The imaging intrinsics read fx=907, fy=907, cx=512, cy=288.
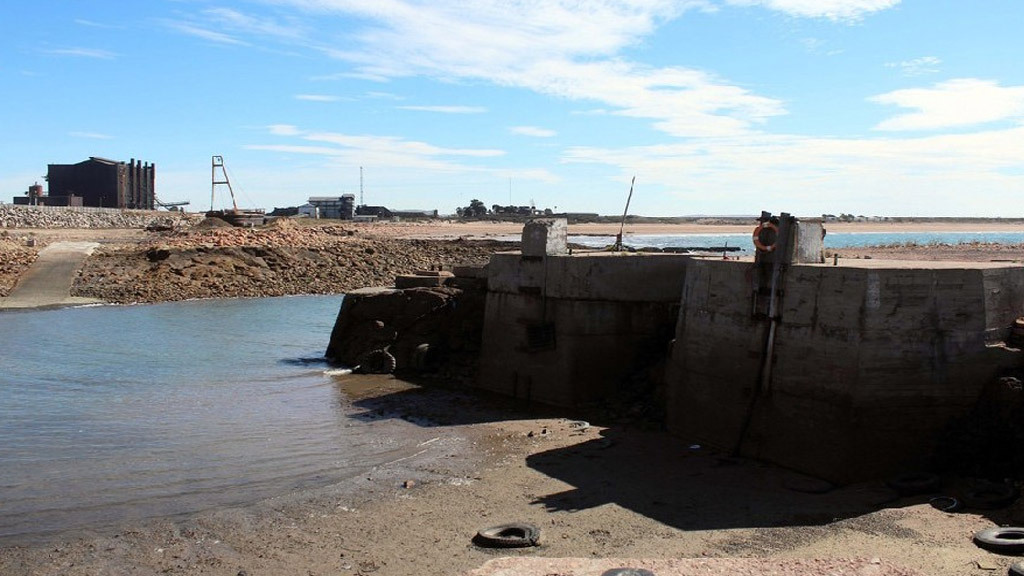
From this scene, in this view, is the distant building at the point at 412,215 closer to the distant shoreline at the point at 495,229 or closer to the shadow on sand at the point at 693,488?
the distant shoreline at the point at 495,229

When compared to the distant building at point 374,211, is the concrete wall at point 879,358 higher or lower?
lower

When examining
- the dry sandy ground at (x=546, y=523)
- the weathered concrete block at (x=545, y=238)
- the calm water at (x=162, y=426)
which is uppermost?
the weathered concrete block at (x=545, y=238)

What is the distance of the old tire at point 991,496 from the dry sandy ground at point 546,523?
0.15 meters

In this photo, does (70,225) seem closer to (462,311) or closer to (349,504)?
(462,311)

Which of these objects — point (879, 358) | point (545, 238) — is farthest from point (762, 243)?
point (545, 238)

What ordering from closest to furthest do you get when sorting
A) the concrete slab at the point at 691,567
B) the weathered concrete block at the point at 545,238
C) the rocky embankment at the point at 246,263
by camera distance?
the concrete slab at the point at 691,567 < the weathered concrete block at the point at 545,238 < the rocky embankment at the point at 246,263

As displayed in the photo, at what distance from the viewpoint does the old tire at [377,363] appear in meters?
19.4

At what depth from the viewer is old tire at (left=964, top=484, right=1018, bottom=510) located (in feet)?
31.0

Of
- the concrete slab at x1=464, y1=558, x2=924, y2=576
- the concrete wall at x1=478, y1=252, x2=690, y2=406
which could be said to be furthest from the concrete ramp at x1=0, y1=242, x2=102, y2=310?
the concrete slab at x1=464, y1=558, x2=924, y2=576

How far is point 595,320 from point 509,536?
275 inches

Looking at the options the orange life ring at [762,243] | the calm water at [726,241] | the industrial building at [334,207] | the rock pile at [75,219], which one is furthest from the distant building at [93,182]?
the orange life ring at [762,243]

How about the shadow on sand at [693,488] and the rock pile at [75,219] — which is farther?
the rock pile at [75,219]

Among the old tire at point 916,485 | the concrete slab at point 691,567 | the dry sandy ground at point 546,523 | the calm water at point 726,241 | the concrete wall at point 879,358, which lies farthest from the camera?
the calm water at point 726,241

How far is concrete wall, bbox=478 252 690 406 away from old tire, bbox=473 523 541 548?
6468 millimetres
